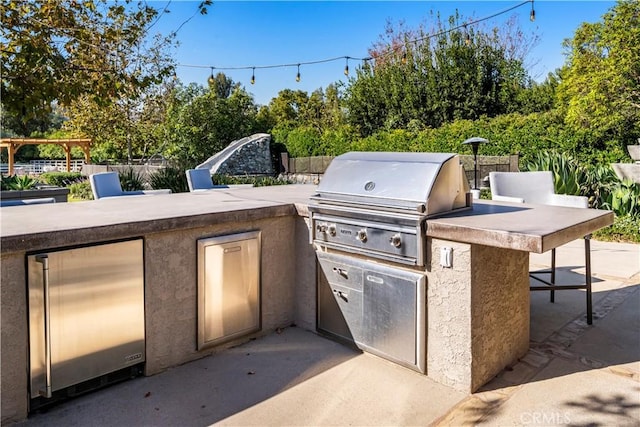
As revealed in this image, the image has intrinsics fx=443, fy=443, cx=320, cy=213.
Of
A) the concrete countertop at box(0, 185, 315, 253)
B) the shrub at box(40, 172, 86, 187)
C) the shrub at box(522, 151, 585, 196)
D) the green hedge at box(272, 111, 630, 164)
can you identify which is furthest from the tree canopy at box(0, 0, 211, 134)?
the shrub at box(40, 172, 86, 187)

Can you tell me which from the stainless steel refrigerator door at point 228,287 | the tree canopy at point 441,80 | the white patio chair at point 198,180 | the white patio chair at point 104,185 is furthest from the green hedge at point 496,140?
the stainless steel refrigerator door at point 228,287

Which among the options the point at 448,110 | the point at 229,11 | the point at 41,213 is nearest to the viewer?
the point at 41,213

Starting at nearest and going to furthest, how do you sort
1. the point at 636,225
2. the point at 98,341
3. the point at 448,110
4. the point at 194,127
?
the point at 98,341 < the point at 636,225 < the point at 194,127 < the point at 448,110

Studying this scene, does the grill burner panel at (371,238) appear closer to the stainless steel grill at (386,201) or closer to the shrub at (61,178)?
the stainless steel grill at (386,201)

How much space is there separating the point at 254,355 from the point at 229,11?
13.0 meters

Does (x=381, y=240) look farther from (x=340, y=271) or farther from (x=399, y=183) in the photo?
(x=340, y=271)

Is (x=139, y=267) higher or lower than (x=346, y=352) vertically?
higher

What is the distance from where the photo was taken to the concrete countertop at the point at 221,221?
2.09 meters

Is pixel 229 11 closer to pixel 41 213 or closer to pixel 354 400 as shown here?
pixel 41 213

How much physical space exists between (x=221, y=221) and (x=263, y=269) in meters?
0.51

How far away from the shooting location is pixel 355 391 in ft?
8.01

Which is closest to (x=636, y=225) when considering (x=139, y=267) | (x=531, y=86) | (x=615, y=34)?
(x=615, y=34)

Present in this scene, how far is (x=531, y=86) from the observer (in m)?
19.1

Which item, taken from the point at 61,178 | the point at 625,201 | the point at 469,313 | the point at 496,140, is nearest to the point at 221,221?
the point at 469,313
